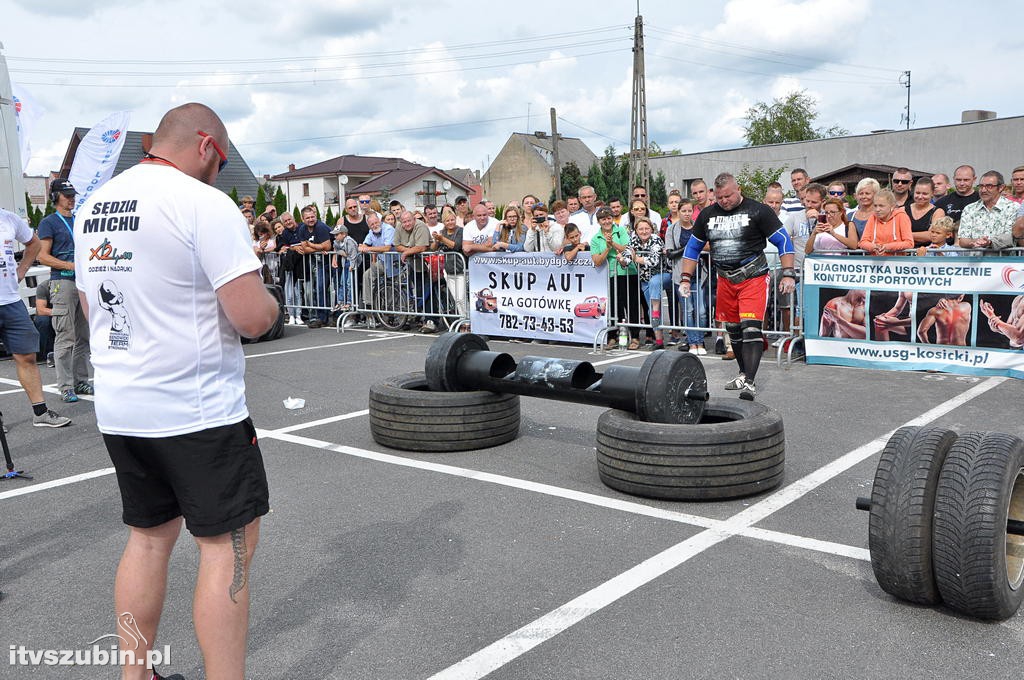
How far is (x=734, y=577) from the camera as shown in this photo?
3.94m

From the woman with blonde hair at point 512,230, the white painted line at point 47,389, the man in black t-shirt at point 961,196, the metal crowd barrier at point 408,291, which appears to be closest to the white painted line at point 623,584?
the man in black t-shirt at point 961,196

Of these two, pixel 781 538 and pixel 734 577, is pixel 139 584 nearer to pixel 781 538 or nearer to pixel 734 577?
pixel 734 577

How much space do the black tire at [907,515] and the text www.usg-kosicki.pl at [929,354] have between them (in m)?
5.94

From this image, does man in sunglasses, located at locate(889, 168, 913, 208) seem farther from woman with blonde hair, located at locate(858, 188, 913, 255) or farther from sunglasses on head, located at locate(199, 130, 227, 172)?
sunglasses on head, located at locate(199, 130, 227, 172)

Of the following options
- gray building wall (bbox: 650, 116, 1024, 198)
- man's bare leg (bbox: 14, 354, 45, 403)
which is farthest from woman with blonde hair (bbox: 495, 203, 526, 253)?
gray building wall (bbox: 650, 116, 1024, 198)

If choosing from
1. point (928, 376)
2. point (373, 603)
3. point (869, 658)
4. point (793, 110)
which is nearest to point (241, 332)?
point (373, 603)

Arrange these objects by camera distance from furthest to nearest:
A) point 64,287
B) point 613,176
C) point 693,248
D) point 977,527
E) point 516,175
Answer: point 516,175 < point 613,176 < point 693,248 < point 64,287 < point 977,527

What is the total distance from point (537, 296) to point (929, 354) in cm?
493

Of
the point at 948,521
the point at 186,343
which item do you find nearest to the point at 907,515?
the point at 948,521

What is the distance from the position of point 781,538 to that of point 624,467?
39.6 inches

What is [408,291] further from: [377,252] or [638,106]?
[638,106]

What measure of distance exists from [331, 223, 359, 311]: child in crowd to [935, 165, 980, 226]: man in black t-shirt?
8599 millimetres

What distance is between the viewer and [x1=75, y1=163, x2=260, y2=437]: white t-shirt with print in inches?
96.3

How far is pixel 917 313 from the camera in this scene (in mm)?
9031
